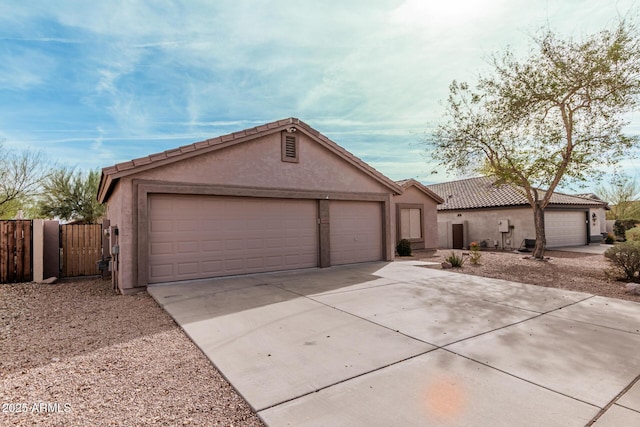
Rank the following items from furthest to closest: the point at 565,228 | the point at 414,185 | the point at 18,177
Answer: the point at 565,228
the point at 18,177
the point at 414,185

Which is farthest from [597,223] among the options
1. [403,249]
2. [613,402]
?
[613,402]

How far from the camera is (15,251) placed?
9438 millimetres

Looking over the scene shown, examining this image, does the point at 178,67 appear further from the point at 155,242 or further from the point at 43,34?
the point at 155,242

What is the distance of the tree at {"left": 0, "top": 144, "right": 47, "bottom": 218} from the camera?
57.0 feet

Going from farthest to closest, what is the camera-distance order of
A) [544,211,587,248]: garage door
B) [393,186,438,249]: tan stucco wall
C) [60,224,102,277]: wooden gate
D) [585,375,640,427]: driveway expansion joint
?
[544,211,587,248]: garage door, [393,186,438,249]: tan stucco wall, [60,224,102,277]: wooden gate, [585,375,640,427]: driveway expansion joint

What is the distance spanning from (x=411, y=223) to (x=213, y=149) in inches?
490

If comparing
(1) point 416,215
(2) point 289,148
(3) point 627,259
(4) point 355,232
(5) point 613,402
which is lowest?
(5) point 613,402

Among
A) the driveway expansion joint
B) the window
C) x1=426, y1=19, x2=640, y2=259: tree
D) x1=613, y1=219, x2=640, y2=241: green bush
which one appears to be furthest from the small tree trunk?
x1=613, y1=219, x2=640, y2=241: green bush

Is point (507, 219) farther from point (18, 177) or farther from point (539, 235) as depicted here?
point (18, 177)

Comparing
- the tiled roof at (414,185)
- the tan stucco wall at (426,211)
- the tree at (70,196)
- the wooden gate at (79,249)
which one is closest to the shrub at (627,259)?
the tan stucco wall at (426,211)

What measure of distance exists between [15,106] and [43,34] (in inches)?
239

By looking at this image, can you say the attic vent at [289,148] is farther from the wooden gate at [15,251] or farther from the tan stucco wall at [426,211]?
the tan stucco wall at [426,211]

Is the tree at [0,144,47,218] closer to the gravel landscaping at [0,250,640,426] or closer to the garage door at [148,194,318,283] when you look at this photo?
the gravel landscaping at [0,250,640,426]

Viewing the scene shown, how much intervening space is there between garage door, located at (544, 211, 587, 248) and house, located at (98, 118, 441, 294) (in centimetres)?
1288
